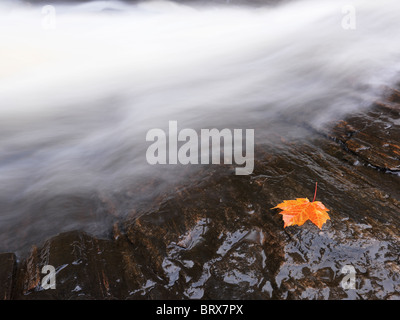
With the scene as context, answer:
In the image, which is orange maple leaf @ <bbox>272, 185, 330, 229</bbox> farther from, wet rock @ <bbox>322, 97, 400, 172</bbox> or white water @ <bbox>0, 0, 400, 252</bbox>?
white water @ <bbox>0, 0, 400, 252</bbox>

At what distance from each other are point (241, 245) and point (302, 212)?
0.70 metres

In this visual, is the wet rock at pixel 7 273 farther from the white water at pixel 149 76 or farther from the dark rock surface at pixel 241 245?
the white water at pixel 149 76

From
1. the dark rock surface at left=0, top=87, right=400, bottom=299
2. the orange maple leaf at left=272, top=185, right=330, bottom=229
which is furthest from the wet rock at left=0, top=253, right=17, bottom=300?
the orange maple leaf at left=272, top=185, right=330, bottom=229

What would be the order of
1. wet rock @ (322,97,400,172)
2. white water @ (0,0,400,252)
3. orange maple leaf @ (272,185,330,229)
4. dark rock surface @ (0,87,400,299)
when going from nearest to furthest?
1. dark rock surface @ (0,87,400,299)
2. orange maple leaf @ (272,185,330,229)
3. wet rock @ (322,97,400,172)
4. white water @ (0,0,400,252)

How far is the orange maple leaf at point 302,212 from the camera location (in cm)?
242

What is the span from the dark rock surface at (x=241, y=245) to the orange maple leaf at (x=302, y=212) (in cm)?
6

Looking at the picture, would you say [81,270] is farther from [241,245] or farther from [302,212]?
[302,212]

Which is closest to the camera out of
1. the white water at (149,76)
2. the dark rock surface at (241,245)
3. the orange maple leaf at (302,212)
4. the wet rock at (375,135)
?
the dark rock surface at (241,245)

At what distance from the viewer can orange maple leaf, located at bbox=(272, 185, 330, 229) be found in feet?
7.95

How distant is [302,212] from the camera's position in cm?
250

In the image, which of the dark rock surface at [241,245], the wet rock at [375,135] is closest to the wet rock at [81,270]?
the dark rock surface at [241,245]

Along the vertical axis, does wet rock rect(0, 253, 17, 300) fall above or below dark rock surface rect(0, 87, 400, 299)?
below
